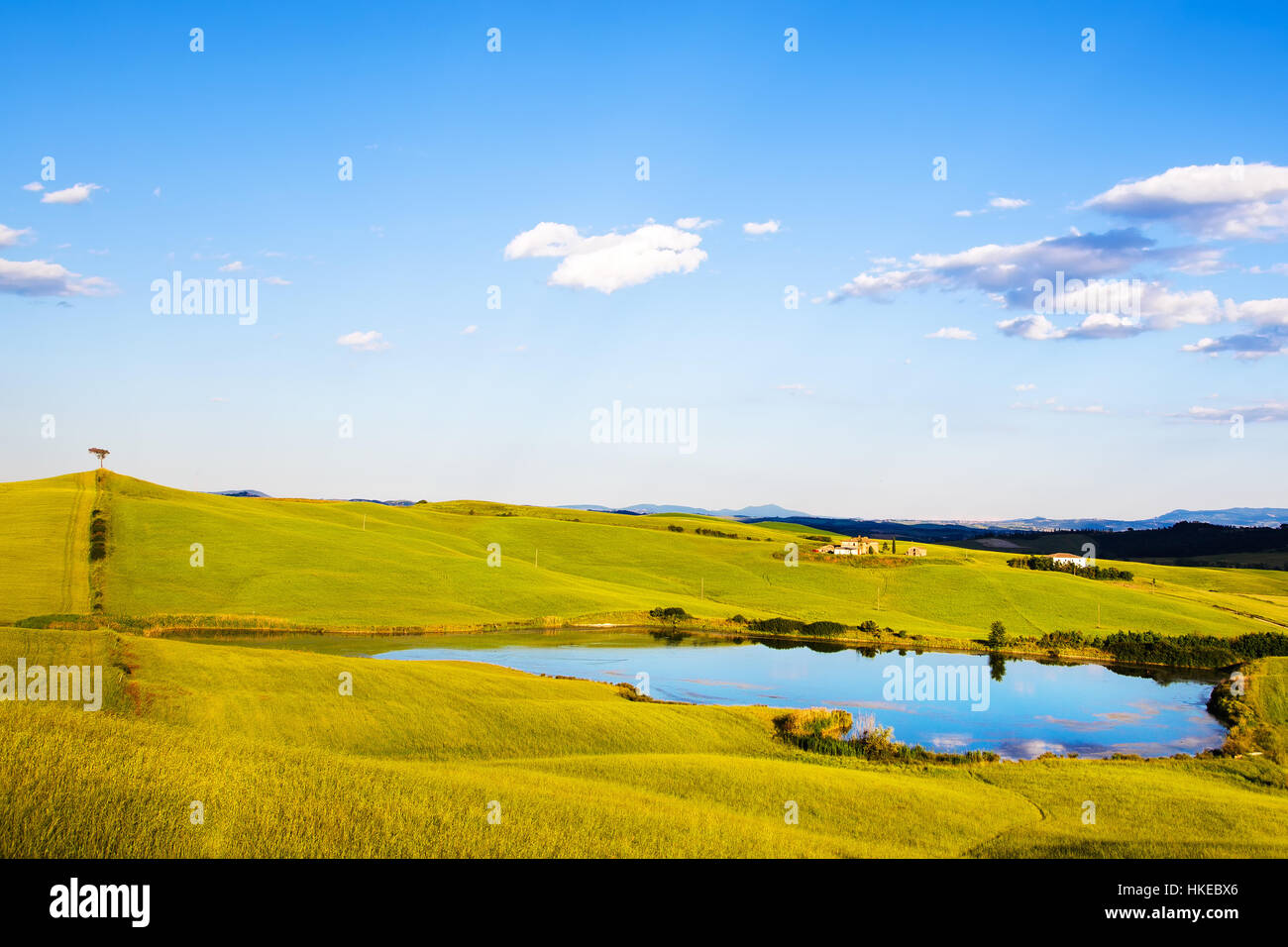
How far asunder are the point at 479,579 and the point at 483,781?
7846 cm

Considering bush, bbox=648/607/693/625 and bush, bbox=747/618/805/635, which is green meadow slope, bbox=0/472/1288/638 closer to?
bush, bbox=648/607/693/625

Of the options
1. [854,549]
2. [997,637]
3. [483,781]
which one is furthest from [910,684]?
[854,549]

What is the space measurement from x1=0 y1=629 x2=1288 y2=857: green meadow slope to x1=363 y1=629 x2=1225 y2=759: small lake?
1162cm

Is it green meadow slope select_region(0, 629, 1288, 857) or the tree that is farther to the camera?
the tree

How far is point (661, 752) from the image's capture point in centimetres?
3559

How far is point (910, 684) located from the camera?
217 ft

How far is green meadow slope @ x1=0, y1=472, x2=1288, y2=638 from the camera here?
271 feet

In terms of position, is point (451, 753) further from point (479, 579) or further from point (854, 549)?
point (854, 549)

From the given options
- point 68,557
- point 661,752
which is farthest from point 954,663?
point 68,557

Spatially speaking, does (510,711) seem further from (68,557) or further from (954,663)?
(68,557)

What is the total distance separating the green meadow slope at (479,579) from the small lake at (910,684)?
9.08 m

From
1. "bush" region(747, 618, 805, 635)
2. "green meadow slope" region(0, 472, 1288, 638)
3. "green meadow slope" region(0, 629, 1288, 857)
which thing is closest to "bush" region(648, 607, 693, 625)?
"green meadow slope" region(0, 472, 1288, 638)

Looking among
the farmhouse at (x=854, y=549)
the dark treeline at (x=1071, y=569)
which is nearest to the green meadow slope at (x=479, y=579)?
the dark treeline at (x=1071, y=569)

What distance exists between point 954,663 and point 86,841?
74.4m
